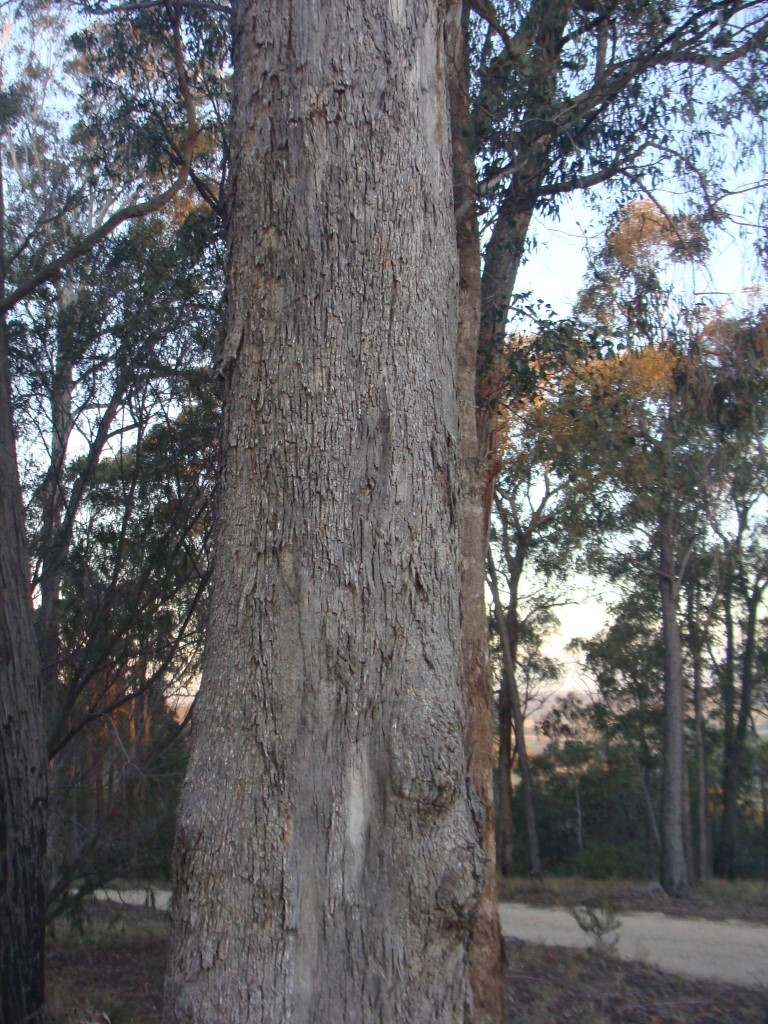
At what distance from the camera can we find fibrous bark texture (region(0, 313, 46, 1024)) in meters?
6.42

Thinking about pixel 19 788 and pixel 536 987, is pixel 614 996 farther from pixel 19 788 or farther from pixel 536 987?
pixel 19 788

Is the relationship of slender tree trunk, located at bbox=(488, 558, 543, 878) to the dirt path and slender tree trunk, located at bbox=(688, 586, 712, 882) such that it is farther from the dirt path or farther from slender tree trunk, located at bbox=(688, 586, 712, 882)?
the dirt path

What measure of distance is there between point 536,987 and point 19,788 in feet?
13.1

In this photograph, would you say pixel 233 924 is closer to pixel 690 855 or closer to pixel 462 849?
pixel 462 849

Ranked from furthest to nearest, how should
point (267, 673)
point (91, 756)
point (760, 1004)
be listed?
point (91, 756)
point (760, 1004)
point (267, 673)

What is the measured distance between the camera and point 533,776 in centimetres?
2753

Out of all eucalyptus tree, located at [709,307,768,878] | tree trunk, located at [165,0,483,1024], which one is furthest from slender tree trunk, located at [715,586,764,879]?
tree trunk, located at [165,0,483,1024]

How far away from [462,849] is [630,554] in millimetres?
16972

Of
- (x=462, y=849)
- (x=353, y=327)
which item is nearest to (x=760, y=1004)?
(x=462, y=849)

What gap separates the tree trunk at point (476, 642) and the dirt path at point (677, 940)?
13.0 ft

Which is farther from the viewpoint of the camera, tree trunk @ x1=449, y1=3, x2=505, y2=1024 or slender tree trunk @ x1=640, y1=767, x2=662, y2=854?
slender tree trunk @ x1=640, y1=767, x2=662, y2=854

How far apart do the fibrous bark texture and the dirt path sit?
500 centimetres

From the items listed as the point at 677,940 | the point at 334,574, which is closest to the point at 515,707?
the point at 677,940

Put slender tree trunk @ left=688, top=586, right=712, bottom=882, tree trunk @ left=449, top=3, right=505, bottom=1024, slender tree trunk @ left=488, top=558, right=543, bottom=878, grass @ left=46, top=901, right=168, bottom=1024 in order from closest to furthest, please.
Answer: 1. tree trunk @ left=449, top=3, right=505, bottom=1024
2. grass @ left=46, top=901, right=168, bottom=1024
3. slender tree trunk @ left=488, top=558, right=543, bottom=878
4. slender tree trunk @ left=688, top=586, right=712, bottom=882
